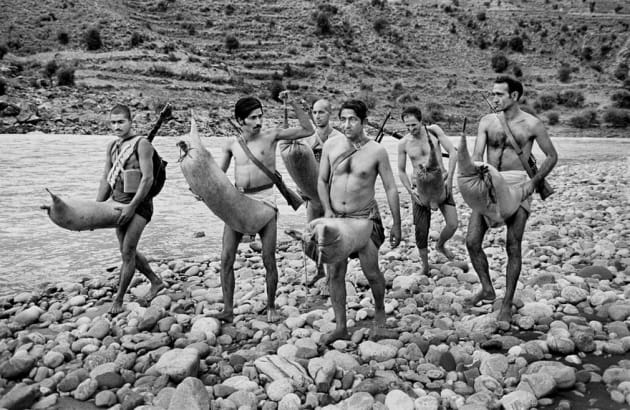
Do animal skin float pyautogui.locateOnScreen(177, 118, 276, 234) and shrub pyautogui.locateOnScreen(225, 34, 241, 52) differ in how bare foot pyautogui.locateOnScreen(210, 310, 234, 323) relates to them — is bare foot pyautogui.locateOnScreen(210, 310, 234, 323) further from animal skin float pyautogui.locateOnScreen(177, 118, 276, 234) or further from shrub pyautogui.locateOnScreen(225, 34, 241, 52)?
shrub pyautogui.locateOnScreen(225, 34, 241, 52)

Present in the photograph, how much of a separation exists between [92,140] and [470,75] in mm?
41884

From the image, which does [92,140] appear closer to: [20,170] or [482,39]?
[20,170]

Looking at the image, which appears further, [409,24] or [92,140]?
[409,24]

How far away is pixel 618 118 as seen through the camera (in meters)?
41.4

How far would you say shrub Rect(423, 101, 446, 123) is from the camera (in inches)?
1716

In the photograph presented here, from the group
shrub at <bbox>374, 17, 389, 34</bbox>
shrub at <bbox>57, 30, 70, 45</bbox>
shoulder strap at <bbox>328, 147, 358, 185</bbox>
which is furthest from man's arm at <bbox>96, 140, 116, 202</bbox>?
shrub at <bbox>374, 17, 389, 34</bbox>

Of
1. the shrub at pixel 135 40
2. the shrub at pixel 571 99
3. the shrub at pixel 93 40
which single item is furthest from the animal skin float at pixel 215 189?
the shrub at pixel 571 99

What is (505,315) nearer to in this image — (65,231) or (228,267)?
(228,267)

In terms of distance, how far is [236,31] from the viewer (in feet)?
196

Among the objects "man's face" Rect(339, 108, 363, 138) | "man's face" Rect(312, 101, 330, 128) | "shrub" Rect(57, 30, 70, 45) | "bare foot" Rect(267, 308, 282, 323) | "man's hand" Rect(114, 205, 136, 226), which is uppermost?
"shrub" Rect(57, 30, 70, 45)

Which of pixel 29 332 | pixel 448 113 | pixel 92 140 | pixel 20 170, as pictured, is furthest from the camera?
pixel 448 113

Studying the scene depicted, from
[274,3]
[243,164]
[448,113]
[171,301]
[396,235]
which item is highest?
[274,3]

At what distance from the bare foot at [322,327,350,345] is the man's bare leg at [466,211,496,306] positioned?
4.96 feet

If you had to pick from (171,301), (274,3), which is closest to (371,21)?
(274,3)
